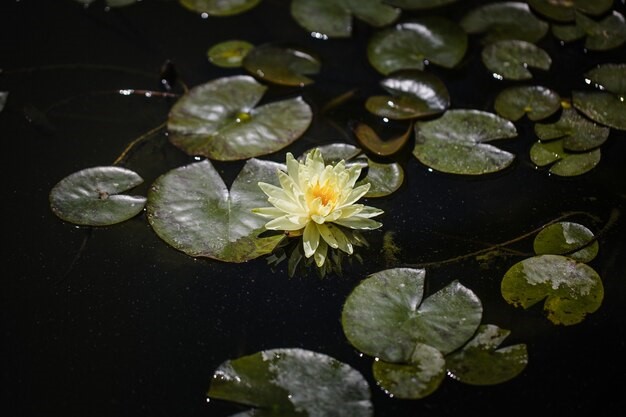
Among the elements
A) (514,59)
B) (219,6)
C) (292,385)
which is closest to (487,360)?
(292,385)

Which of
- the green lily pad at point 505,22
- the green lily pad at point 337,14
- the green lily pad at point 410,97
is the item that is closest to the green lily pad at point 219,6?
the green lily pad at point 337,14

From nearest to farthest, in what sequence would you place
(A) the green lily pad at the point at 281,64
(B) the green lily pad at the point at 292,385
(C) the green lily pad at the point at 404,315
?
(B) the green lily pad at the point at 292,385 < (C) the green lily pad at the point at 404,315 < (A) the green lily pad at the point at 281,64

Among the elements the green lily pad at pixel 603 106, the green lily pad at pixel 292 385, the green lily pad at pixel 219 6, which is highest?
the green lily pad at pixel 219 6

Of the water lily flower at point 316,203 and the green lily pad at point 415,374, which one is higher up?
the water lily flower at point 316,203

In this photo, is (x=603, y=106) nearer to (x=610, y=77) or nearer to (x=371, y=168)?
(x=610, y=77)

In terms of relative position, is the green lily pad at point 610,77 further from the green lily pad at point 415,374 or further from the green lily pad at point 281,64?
the green lily pad at point 415,374

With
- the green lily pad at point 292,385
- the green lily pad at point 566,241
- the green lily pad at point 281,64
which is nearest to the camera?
the green lily pad at point 292,385

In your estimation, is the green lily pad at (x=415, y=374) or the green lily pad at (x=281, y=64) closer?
the green lily pad at (x=415, y=374)
